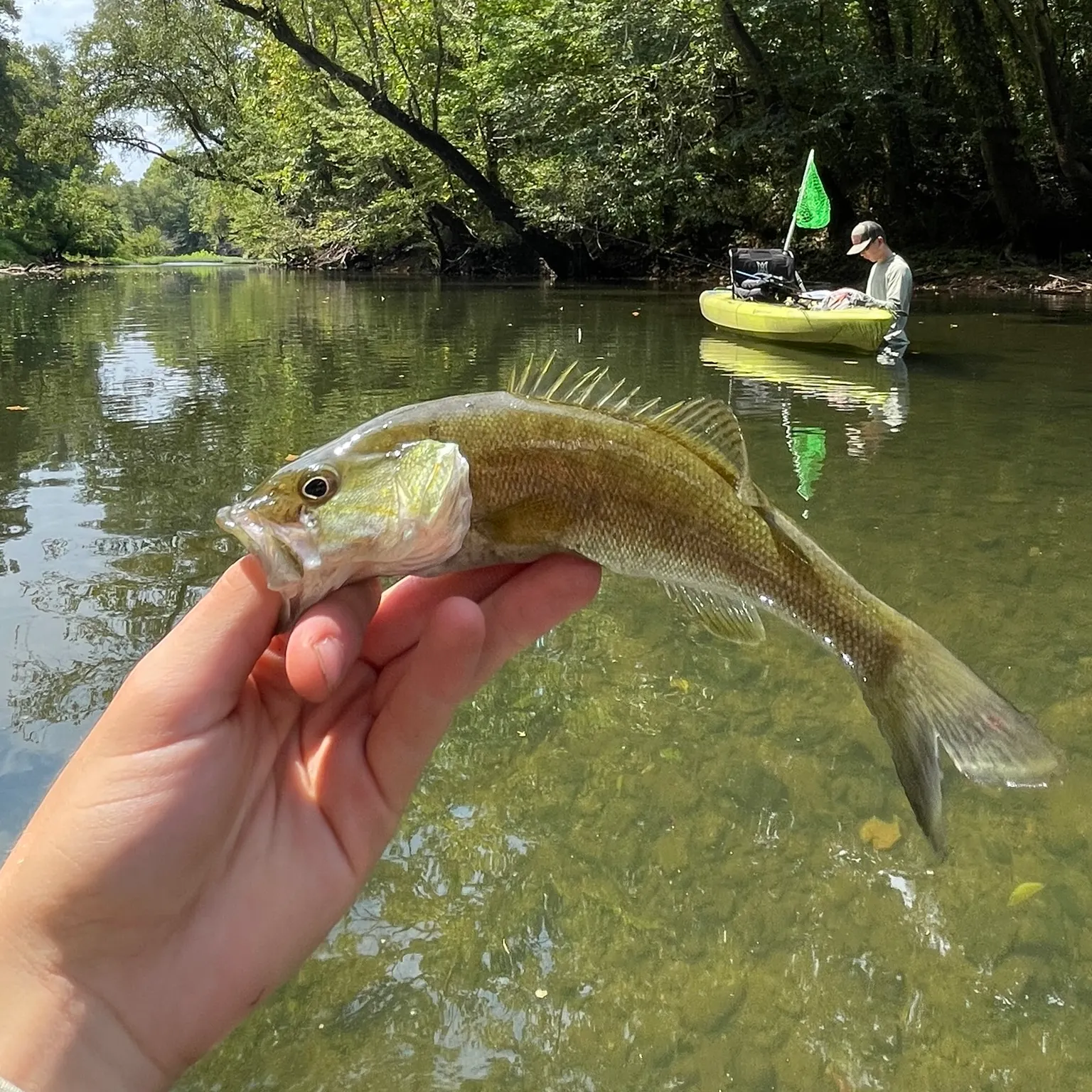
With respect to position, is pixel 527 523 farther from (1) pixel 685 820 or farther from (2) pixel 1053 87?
(2) pixel 1053 87

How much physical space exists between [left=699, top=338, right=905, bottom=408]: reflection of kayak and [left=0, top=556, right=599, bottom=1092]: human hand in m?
9.85

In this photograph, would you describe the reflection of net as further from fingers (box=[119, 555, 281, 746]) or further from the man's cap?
fingers (box=[119, 555, 281, 746])

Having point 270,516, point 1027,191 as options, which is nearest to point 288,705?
point 270,516

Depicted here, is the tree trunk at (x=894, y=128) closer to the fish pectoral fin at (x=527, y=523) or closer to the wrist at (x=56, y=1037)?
the fish pectoral fin at (x=527, y=523)

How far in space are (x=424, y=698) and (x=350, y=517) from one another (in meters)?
0.40

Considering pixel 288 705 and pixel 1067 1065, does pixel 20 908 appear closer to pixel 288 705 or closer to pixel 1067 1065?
pixel 288 705

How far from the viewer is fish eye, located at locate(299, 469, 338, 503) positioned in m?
1.94

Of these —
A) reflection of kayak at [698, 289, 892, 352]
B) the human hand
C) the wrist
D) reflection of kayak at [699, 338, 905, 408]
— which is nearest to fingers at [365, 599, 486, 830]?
the human hand

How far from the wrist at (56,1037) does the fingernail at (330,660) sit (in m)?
0.68

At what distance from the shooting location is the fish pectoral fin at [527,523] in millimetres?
2115

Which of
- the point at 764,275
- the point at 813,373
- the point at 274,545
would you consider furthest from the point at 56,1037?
the point at 764,275

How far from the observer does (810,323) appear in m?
14.4

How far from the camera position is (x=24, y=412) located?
10.9 m

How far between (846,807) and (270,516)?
2819mm
